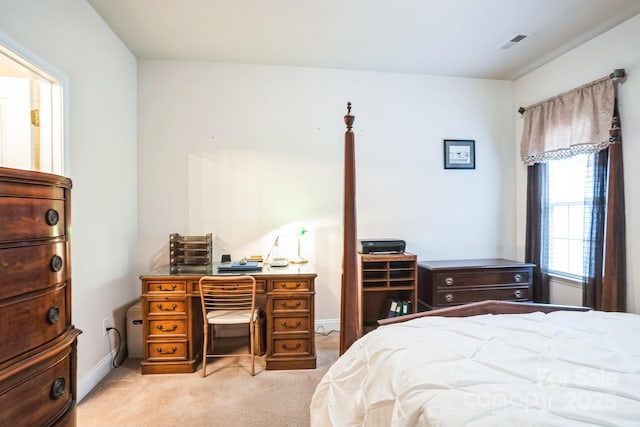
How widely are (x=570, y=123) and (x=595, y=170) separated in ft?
1.59

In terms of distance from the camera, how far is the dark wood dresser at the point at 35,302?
961 mm

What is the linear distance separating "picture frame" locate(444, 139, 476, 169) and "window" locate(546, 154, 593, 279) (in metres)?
0.71

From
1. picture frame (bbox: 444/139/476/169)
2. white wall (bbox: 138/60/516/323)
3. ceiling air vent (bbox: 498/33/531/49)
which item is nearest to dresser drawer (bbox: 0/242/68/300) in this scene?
white wall (bbox: 138/60/516/323)

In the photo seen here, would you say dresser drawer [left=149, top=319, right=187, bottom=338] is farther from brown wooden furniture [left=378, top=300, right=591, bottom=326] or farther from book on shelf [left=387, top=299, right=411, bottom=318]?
book on shelf [left=387, top=299, right=411, bottom=318]

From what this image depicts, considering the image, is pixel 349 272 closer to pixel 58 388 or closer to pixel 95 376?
pixel 58 388

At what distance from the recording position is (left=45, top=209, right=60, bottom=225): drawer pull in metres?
1.11

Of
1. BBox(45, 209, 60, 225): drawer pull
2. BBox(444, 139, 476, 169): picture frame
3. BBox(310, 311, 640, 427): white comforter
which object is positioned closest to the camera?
BBox(310, 311, 640, 427): white comforter

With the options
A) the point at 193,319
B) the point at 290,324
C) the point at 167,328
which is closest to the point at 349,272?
the point at 290,324

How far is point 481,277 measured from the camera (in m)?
2.89

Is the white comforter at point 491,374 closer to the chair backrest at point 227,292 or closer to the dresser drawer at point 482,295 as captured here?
the chair backrest at point 227,292

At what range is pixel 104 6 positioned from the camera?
7.00 feet

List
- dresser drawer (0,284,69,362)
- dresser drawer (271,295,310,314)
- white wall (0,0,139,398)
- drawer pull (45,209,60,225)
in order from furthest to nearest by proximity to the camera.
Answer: dresser drawer (271,295,310,314), white wall (0,0,139,398), drawer pull (45,209,60,225), dresser drawer (0,284,69,362)

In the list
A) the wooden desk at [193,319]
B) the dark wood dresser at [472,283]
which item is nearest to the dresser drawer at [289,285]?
the wooden desk at [193,319]

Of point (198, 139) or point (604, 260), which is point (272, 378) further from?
point (604, 260)
